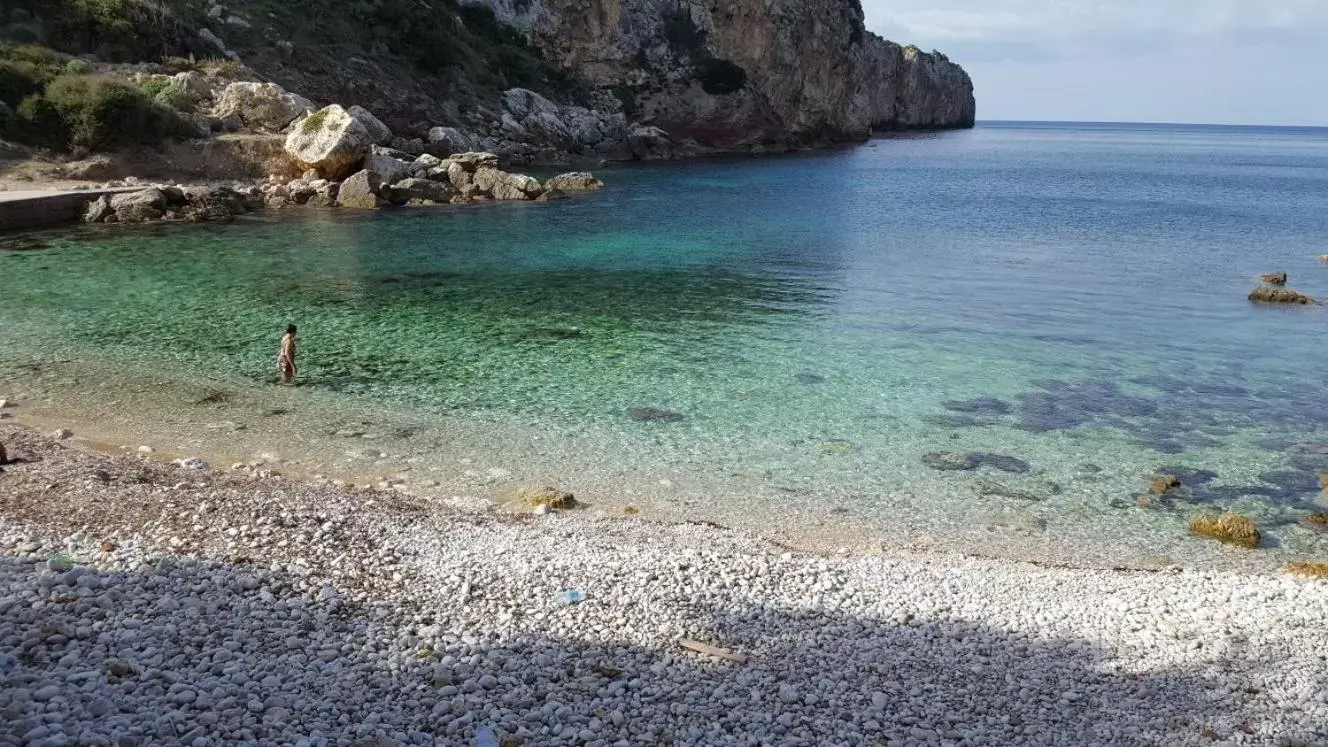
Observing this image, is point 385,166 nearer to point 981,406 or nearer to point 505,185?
point 505,185

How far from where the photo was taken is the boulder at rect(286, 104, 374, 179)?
133 feet

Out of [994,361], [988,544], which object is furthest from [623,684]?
[994,361]

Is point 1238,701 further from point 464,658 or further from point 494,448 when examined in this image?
point 494,448

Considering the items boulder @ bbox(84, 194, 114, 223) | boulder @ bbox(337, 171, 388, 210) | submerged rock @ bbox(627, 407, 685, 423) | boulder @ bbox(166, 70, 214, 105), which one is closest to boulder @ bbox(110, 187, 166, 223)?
boulder @ bbox(84, 194, 114, 223)

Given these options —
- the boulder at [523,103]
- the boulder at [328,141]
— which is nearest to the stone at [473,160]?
the boulder at [328,141]

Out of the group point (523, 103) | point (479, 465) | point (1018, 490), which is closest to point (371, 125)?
point (523, 103)

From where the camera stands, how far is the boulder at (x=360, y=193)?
40.0m

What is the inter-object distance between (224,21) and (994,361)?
51.0 m

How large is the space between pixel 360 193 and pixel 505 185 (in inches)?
287

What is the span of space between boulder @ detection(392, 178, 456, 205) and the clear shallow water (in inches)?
135

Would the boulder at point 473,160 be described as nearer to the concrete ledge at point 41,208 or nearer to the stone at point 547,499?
the concrete ledge at point 41,208

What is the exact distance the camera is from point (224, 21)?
5259 cm

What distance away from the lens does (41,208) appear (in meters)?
31.1

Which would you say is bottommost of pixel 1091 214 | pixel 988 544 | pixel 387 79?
pixel 988 544
